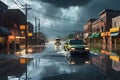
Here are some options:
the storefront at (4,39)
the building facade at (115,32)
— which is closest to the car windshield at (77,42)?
the storefront at (4,39)

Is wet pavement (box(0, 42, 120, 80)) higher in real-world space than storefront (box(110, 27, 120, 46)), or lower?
lower

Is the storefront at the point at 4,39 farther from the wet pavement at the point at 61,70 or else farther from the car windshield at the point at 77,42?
the wet pavement at the point at 61,70

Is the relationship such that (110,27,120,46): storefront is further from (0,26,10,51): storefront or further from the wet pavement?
the wet pavement

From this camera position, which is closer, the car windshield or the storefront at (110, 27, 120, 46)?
the car windshield

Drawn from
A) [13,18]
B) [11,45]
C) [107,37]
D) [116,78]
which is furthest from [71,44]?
[107,37]

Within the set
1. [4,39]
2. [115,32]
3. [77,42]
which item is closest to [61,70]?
[77,42]

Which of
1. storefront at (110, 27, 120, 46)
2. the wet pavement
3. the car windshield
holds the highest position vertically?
storefront at (110, 27, 120, 46)

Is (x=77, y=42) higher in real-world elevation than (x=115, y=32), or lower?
lower

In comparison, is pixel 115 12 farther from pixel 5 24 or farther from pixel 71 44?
pixel 71 44

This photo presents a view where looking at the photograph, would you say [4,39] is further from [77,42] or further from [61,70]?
[61,70]

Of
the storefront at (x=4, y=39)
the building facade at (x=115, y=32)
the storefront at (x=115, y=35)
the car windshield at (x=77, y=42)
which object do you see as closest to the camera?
the car windshield at (x=77, y=42)

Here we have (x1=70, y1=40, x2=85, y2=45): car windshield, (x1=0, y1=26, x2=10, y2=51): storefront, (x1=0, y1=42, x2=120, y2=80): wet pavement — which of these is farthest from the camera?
(x1=0, y1=26, x2=10, y2=51): storefront

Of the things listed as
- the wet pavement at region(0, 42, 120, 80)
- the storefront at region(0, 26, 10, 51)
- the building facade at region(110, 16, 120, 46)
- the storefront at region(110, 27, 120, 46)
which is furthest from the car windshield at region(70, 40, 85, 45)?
the building facade at region(110, 16, 120, 46)

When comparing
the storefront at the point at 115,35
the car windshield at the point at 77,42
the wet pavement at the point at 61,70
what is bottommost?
the wet pavement at the point at 61,70
